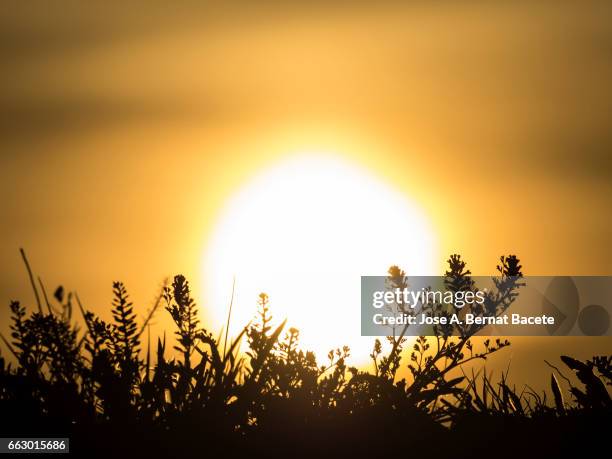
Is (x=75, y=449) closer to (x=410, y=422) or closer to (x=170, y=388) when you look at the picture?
(x=170, y=388)

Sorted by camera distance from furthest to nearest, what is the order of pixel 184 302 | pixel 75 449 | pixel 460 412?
pixel 184 302 < pixel 460 412 < pixel 75 449

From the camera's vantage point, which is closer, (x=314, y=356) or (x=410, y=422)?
(x=410, y=422)

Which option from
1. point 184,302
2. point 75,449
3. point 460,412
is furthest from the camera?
point 184,302

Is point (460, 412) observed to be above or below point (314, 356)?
below

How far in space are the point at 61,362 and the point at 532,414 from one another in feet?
7.91

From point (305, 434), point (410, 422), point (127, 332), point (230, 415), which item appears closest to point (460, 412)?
point (410, 422)

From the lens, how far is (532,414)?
179 inches

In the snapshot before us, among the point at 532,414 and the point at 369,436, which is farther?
the point at 532,414

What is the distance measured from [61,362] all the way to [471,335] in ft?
6.88

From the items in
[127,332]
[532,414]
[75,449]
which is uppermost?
[127,332]

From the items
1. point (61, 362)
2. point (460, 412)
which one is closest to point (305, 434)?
point (460, 412)

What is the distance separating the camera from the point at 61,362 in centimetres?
461

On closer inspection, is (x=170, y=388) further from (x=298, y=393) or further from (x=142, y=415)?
(x=298, y=393)

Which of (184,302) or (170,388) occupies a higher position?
(184,302)
